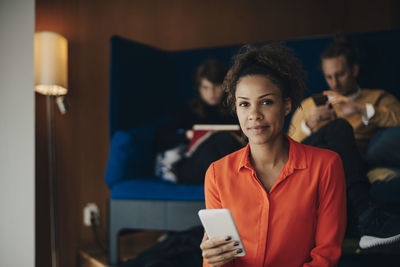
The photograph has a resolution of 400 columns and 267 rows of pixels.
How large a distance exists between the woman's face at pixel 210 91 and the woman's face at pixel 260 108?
1.17 meters

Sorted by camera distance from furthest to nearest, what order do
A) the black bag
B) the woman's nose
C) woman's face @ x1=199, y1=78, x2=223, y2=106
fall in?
woman's face @ x1=199, y1=78, x2=223, y2=106
the black bag
the woman's nose

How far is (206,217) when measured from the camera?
0.77 metres

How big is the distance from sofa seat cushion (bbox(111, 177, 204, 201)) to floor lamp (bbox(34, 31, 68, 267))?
1.22 ft

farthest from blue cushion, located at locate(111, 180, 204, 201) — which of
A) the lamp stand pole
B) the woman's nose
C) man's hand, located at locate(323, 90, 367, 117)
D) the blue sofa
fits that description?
the woman's nose

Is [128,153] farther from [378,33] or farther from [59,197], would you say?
[378,33]

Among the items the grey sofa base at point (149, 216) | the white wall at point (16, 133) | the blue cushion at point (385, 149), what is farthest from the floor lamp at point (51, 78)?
the blue cushion at point (385, 149)

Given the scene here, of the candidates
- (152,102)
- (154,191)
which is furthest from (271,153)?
(152,102)

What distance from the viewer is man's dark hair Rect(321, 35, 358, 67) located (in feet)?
6.11

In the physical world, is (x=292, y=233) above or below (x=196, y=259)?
above

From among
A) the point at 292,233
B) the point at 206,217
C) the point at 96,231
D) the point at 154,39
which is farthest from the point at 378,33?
the point at 96,231

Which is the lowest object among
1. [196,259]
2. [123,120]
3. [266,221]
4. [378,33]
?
[196,259]

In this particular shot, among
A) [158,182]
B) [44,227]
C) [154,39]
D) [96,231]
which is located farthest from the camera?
[154,39]

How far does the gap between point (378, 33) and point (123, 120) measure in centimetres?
147

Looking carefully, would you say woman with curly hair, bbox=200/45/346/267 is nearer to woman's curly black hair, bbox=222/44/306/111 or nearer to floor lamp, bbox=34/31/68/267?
woman's curly black hair, bbox=222/44/306/111
